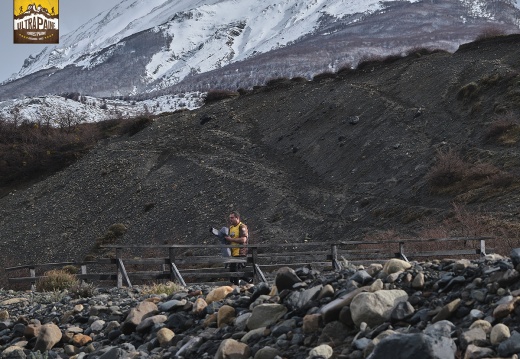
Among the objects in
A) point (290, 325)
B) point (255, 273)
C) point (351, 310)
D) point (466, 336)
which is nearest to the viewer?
point (466, 336)

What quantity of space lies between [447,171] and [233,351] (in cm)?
2624

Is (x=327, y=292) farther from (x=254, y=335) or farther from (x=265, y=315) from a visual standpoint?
(x=254, y=335)

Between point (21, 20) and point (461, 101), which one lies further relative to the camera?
point (461, 101)

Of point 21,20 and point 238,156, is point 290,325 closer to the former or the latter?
point 21,20

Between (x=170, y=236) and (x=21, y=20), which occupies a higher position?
(x=21, y=20)

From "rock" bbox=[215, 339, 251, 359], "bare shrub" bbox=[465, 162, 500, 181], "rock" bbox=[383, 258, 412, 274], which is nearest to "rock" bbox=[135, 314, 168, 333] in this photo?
"rock" bbox=[215, 339, 251, 359]

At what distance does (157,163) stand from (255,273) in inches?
1463

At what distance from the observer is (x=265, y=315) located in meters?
7.17

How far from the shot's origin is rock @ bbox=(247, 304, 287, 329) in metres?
7.09

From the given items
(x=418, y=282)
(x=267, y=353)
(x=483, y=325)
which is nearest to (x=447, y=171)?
(x=418, y=282)

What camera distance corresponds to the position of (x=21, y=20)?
2684 cm

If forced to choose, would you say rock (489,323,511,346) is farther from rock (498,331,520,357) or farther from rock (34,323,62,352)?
rock (34,323,62,352)

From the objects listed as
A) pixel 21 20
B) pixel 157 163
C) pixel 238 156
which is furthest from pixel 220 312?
pixel 157 163

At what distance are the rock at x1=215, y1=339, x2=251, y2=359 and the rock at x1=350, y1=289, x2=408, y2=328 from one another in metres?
1.01
